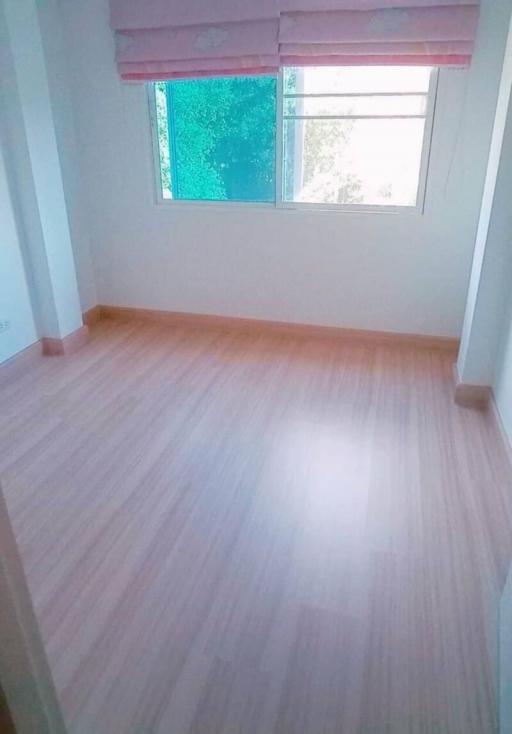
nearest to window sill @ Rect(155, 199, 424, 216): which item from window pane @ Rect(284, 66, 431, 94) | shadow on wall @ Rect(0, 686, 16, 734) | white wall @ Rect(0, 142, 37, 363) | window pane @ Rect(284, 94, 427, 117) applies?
window pane @ Rect(284, 94, 427, 117)

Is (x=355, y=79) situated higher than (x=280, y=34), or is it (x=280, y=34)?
(x=280, y=34)

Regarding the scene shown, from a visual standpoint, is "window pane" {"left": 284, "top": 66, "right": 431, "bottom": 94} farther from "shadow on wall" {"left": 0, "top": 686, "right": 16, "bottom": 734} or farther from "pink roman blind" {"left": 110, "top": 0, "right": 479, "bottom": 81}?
"shadow on wall" {"left": 0, "top": 686, "right": 16, "bottom": 734}

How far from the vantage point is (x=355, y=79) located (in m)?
2.86

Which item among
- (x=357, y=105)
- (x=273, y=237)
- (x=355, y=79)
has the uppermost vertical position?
(x=355, y=79)

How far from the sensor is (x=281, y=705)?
1.27 meters

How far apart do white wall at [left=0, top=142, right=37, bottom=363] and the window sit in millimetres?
1032

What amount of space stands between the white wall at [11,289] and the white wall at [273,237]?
802 millimetres

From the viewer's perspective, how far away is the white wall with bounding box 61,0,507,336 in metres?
2.88

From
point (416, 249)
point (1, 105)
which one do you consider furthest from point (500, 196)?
point (1, 105)

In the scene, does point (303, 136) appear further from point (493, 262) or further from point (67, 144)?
point (67, 144)

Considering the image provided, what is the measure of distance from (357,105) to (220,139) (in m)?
0.86

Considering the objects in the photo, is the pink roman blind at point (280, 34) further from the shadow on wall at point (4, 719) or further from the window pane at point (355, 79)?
the shadow on wall at point (4, 719)

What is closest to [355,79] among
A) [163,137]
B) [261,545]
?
[163,137]

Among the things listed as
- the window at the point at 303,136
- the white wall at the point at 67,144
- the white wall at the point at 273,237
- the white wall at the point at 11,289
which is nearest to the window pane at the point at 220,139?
the window at the point at 303,136
